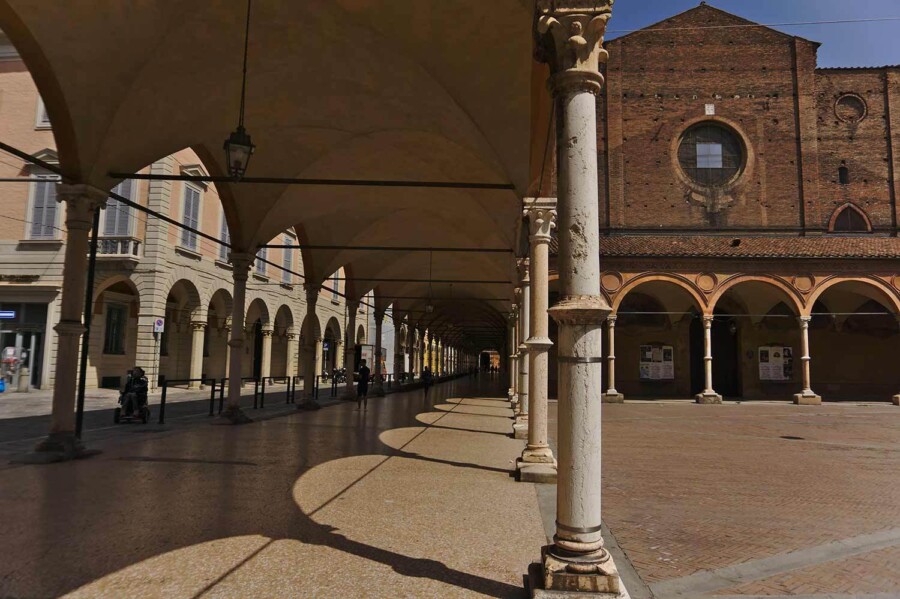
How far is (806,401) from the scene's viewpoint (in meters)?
22.9

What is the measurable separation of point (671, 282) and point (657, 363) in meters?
4.41

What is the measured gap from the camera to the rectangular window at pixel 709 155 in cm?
2917

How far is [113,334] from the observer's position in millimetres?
23156

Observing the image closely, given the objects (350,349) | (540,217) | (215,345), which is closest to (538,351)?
(540,217)

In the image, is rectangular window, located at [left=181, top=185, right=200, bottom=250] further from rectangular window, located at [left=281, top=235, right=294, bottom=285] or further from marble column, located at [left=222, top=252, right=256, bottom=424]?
marble column, located at [left=222, top=252, right=256, bottom=424]

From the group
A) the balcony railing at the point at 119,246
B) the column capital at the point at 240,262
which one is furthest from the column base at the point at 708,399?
the balcony railing at the point at 119,246

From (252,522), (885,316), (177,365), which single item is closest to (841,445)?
(252,522)

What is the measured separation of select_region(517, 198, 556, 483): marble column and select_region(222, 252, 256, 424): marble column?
676cm

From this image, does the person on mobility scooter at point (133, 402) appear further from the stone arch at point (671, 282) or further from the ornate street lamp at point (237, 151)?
the stone arch at point (671, 282)

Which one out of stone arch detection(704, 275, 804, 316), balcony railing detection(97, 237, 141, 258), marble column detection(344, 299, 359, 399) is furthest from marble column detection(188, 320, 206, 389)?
stone arch detection(704, 275, 804, 316)

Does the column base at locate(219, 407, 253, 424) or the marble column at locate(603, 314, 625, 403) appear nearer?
the column base at locate(219, 407, 253, 424)

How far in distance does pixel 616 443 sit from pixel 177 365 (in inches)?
838

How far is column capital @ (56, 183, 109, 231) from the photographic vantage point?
7825 millimetres

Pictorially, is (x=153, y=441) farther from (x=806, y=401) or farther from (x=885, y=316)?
(x=885, y=316)
